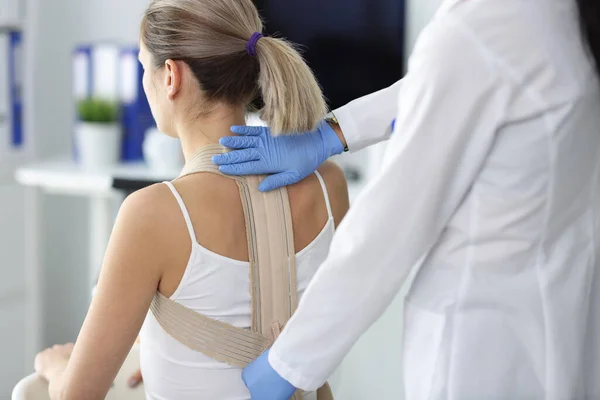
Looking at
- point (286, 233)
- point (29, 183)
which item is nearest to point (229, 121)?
point (286, 233)

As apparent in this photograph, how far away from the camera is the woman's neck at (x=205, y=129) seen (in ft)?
4.01

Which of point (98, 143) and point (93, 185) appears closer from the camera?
point (93, 185)

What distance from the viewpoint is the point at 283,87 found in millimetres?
1165

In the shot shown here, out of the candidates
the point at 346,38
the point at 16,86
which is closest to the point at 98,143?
the point at 16,86

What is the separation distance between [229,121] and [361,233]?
0.40 meters

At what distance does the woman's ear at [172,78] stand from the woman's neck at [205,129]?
57mm

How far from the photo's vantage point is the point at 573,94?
35.7 inches

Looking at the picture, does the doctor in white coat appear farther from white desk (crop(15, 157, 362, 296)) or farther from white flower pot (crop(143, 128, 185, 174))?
white flower pot (crop(143, 128, 185, 174))

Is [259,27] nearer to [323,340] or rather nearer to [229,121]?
[229,121]

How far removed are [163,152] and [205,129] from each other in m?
1.41

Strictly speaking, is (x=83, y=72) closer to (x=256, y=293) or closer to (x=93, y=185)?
(x=93, y=185)

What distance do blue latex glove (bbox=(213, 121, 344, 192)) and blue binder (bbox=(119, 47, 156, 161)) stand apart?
1477 millimetres

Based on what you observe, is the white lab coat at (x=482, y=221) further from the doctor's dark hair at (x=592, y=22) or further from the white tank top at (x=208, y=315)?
the white tank top at (x=208, y=315)

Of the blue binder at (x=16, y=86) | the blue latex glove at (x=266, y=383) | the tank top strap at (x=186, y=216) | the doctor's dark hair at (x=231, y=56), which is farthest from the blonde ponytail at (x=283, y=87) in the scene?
the blue binder at (x=16, y=86)
